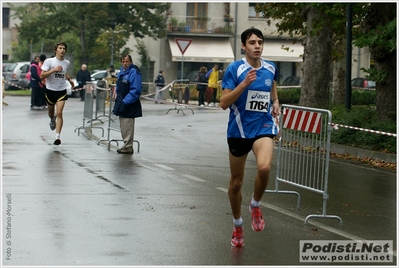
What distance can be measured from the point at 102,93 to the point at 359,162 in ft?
25.9

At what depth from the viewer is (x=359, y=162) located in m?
16.8

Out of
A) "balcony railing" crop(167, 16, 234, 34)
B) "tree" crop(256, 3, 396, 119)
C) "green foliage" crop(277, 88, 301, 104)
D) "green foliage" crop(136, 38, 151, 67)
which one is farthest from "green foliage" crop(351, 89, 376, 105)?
"green foliage" crop(136, 38, 151, 67)

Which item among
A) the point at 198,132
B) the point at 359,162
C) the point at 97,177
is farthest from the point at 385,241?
the point at 198,132

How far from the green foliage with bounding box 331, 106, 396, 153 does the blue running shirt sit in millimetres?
9097

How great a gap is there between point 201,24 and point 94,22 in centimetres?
1016

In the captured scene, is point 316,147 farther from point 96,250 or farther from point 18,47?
point 18,47

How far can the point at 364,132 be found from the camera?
17.9 m

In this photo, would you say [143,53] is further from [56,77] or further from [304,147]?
[304,147]

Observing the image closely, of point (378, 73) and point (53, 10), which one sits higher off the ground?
point (53, 10)

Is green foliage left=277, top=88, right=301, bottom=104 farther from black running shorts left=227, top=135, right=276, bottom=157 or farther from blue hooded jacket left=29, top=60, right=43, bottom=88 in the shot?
black running shorts left=227, top=135, right=276, bottom=157

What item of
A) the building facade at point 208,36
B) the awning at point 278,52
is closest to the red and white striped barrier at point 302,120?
the building facade at point 208,36

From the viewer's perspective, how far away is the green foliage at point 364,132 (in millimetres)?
17266

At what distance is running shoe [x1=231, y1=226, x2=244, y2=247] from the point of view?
7.95 m

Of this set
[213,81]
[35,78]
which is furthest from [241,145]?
[213,81]
